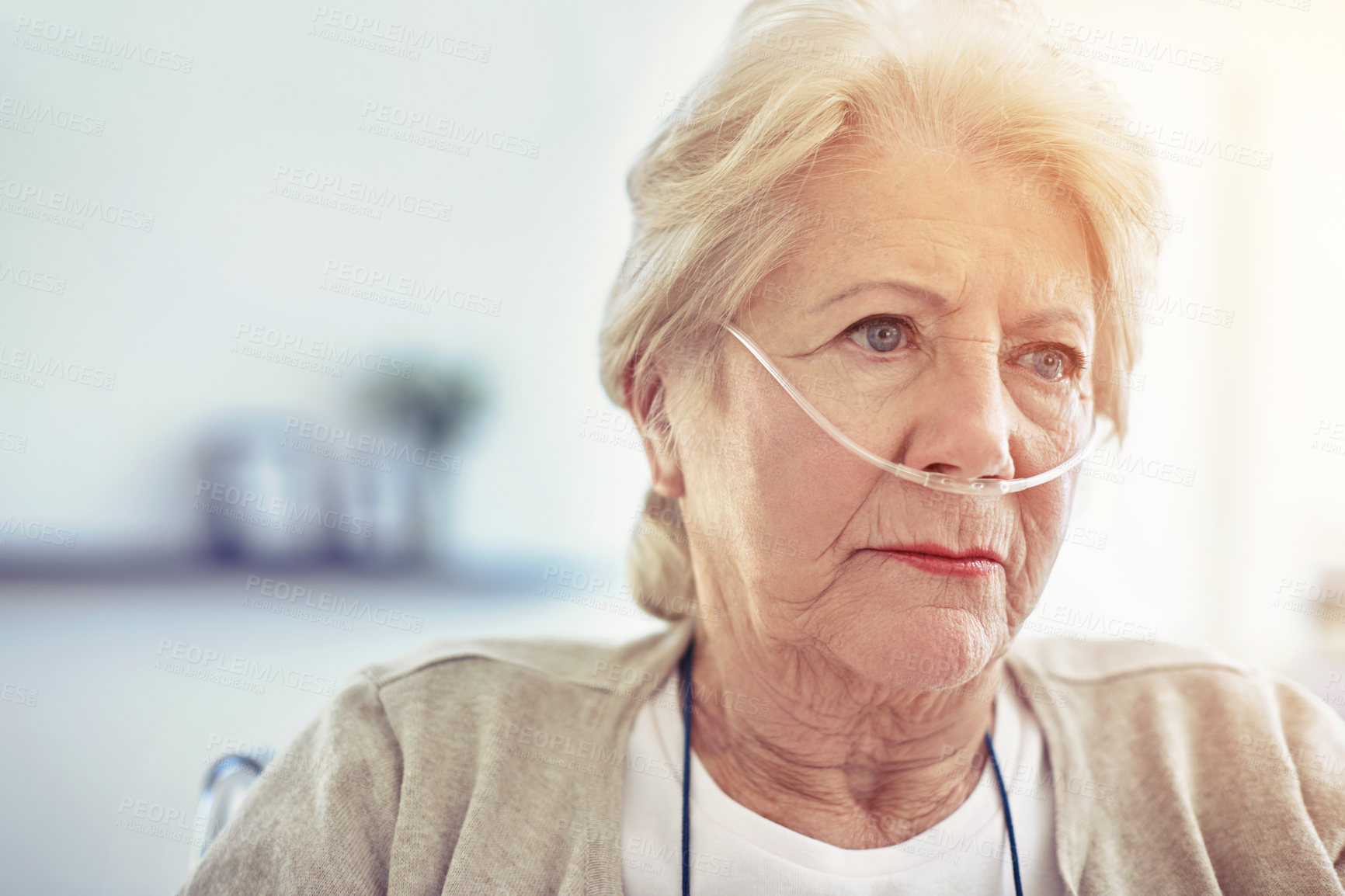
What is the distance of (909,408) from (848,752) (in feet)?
1.35

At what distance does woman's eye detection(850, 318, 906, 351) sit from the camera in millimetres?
908

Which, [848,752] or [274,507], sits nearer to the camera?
[848,752]

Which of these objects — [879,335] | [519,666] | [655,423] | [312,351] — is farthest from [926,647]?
[312,351]

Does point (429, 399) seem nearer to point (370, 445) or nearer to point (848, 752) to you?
point (370, 445)

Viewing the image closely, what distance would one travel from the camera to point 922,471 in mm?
873

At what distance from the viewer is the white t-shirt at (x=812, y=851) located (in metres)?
0.94

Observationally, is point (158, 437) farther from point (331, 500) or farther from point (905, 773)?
point (905, 773)

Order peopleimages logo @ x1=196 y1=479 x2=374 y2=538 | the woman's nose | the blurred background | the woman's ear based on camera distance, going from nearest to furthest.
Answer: the woman's nose
the woman's ear
the blurred background
peopleimages logo @ x1=196 y1=479 x2=374 y2=538

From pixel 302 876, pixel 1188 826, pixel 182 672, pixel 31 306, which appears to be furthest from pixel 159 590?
pixel 1188 826

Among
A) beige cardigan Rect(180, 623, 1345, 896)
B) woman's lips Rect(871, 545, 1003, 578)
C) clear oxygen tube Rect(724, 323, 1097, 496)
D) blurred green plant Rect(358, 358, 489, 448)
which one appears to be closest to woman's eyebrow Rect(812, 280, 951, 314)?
clear oxygen tube Rect(724, 323, 1097, 496)

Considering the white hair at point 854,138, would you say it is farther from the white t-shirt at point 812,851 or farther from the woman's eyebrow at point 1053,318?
the white t-shirt at point 812,851

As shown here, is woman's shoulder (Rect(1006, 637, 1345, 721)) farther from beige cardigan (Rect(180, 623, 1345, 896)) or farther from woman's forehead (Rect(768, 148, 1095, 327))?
woman's forehead (Rect(768, 148, 1095, 327))

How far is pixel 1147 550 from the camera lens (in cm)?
132

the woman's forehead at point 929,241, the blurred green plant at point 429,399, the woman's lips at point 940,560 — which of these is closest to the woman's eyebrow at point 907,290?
→ the woman's forehead at point 929,241
